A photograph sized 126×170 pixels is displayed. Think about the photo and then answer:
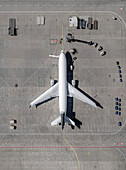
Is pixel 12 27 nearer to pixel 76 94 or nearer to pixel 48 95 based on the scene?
pixel 48 95

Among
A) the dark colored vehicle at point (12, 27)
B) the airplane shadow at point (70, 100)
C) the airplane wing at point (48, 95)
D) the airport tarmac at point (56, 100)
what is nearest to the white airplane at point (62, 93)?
the airplane wing at point (48, 95)

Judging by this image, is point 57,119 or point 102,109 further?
point 102,109

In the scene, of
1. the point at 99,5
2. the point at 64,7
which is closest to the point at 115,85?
the point at 99,5

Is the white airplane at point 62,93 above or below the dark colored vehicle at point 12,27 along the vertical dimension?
below

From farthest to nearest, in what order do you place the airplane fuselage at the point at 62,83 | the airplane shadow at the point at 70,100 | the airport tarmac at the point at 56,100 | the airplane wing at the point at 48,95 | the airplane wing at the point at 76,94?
the airplane shadow at the point at 70,100 → the airport tarmac at the point at 56,100 → the airplane wing at the point at 76,94 → the airplane wing at the point at 48,95 → the airplane fuselage at the point at 62,83

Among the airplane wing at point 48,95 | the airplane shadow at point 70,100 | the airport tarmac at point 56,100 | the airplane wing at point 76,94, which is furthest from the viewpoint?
the airplane shadow at point 70,100

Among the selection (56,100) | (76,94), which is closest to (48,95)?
(56,100)

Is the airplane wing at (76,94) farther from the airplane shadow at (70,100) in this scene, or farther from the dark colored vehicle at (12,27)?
the dark colored vehicle at (12,27)

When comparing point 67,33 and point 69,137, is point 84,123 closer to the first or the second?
point 69,137
